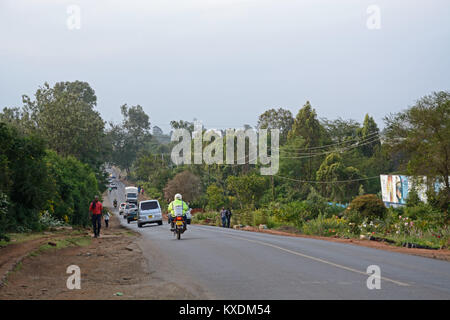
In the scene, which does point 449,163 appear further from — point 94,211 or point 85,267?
point 85,267

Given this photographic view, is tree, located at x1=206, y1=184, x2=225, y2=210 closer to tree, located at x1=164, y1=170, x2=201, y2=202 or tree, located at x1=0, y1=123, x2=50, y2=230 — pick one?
A: tree, located at x1=164, y1=170, x2=201, y2=202

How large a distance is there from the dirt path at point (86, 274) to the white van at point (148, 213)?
70.1ft

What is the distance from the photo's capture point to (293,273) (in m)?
12.3

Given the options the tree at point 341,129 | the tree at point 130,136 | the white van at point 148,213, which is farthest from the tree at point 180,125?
the white van at point 148,213

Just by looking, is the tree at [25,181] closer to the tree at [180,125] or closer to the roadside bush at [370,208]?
the roadside bush at [370,208]

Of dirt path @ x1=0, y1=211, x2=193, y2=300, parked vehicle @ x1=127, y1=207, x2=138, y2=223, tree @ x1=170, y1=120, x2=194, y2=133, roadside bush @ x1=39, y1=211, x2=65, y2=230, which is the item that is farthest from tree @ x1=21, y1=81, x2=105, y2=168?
tree @ x1=170, y1=120, x2=194, y2=133

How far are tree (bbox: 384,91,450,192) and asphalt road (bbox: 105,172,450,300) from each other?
12122 millimetres

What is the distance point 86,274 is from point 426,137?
855 inches

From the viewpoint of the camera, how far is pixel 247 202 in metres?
64.9

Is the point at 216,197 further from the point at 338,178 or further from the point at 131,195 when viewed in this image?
the point at 131,195

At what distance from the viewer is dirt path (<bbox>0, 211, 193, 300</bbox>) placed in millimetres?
10203

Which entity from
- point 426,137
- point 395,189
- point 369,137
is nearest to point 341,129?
point 369,137
